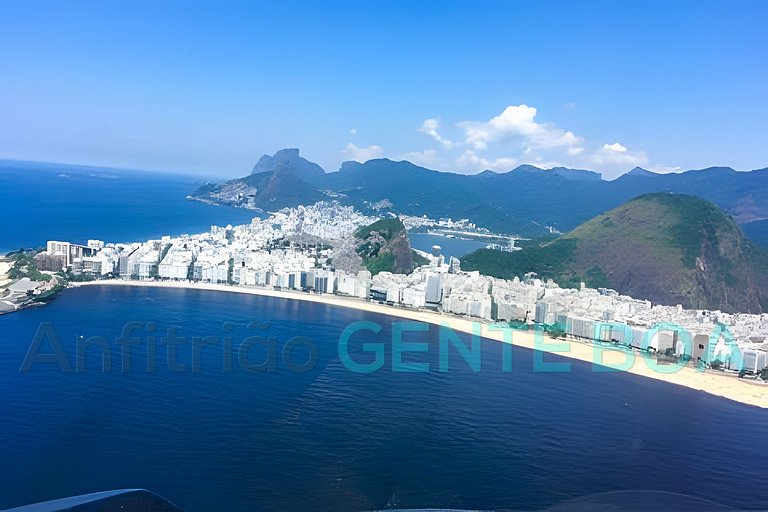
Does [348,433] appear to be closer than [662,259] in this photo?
Yes

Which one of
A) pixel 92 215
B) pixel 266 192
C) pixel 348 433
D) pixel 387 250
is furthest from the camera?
pixel 266 192

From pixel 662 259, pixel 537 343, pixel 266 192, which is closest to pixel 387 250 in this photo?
pixel 537 343

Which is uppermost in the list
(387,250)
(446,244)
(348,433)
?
(387,250)

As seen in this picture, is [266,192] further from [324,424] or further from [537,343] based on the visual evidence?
[324,424]

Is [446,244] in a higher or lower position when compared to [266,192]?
lower

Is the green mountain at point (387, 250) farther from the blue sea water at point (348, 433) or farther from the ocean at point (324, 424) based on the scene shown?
the blue sea water at point (348, 433)

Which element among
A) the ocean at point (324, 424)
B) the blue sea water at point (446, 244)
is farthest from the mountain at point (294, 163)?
the ocean at point (324, 424)

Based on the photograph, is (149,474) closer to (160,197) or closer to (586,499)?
(586,499)
